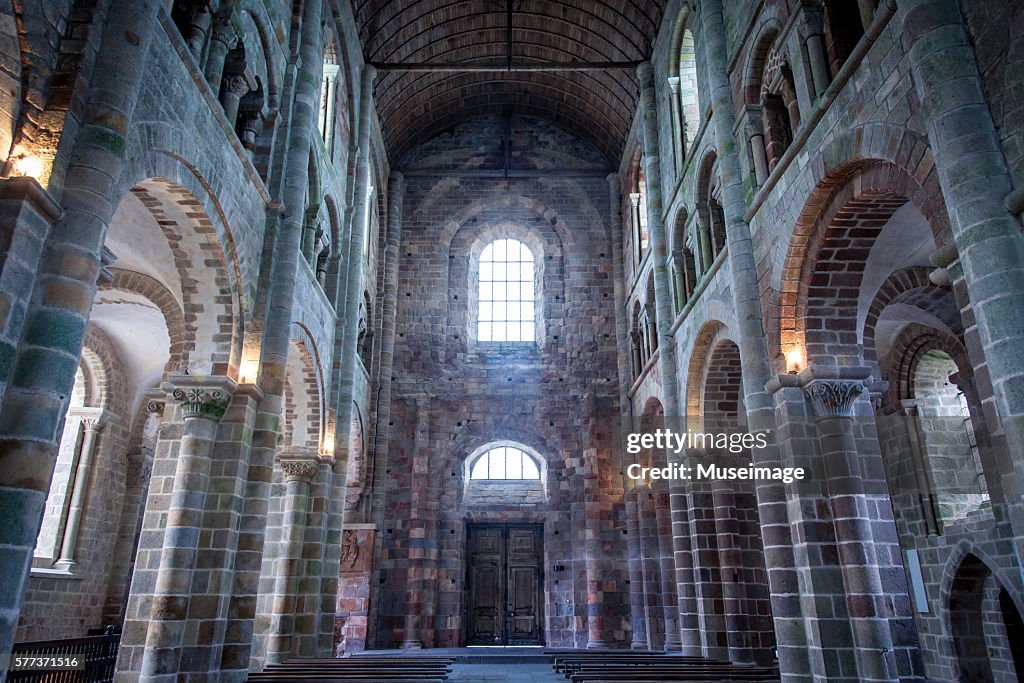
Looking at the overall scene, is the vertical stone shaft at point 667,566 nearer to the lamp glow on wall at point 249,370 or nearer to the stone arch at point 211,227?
the lamp glow on wall at point 249,370

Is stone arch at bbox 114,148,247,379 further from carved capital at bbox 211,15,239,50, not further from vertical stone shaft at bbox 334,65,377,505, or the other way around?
vertical stone shaft at bbox 334,65,377,505

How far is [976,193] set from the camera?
573 centimetres

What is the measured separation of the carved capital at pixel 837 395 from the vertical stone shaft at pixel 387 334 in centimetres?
1340

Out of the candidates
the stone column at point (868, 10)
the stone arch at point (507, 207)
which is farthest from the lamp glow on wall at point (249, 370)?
the stone arch at point (507, 207)

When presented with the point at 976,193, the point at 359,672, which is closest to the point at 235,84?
the point at 359,672

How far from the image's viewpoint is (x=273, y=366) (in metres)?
11.2

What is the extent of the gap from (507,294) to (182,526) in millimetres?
15405

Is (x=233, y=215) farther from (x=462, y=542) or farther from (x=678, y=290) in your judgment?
(x=462, y=542)

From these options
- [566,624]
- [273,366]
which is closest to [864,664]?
[273,366]

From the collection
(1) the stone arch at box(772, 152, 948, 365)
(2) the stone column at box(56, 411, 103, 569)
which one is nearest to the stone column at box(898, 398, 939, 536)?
(1) the stone arch at box(772, 152, 948, 365)

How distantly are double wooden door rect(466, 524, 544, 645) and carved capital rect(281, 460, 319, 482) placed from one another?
7.67 metres

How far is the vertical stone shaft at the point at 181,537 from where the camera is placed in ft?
29.1

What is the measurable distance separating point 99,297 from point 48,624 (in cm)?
710

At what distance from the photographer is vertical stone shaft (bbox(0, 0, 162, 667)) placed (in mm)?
5344
